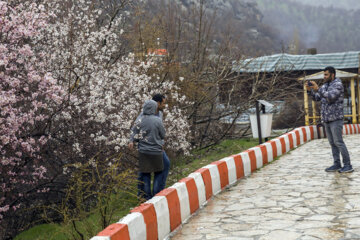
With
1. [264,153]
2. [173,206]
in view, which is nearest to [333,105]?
[264,153]

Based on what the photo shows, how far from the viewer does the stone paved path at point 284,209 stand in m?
5.41

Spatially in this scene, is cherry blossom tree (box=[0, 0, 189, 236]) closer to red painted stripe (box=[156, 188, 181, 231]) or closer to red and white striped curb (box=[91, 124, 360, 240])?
red and white striped curb (box=[91, 124, 360, 240])

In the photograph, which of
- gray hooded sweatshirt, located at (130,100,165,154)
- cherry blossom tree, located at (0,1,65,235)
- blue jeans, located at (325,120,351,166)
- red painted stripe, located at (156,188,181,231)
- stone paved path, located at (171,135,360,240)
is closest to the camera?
stone paved path, located at (171,135,360,240)

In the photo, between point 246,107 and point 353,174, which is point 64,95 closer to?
point 353,174

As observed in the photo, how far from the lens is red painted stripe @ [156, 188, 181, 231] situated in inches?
232

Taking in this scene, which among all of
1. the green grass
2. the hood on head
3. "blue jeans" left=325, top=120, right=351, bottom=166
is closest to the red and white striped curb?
the hood on head

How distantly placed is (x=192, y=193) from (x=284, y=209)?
1.32 meters

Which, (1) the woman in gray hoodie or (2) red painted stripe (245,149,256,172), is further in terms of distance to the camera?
(2) red painted stripe (245,149,256,172)

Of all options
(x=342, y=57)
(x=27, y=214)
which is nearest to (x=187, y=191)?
→ (x=27, y=214)

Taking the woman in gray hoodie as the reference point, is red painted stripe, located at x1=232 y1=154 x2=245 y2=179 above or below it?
below

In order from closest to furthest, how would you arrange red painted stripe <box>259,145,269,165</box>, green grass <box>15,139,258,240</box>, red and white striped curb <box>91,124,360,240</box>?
1. red and white striped curb <box>91,124,360,240</box>
2. green grass <box>15,139,258,240</box>
3. red painted stripe <box>259,145,269,165</box>

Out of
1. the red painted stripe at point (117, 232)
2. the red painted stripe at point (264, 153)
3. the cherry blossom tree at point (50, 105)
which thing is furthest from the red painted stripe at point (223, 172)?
the red painted stripe at point (117, 232)

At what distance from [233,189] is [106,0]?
28.3ft

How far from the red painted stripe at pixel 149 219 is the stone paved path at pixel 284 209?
0.43 metres
